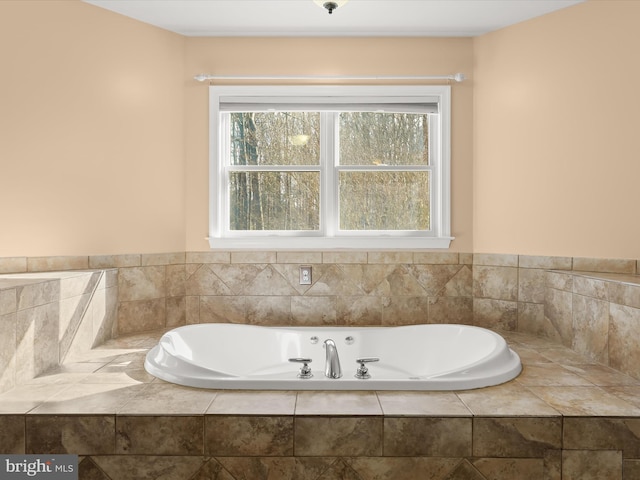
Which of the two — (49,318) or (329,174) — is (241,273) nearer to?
(329,174)

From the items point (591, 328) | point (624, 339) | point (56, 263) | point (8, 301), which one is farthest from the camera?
point (56, 263)

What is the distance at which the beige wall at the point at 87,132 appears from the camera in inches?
94.2

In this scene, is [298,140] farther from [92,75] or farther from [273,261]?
[92,75]

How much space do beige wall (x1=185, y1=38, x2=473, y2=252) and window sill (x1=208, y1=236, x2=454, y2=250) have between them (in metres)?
0.14

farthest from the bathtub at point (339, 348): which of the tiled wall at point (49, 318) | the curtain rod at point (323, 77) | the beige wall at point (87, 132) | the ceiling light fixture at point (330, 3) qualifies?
the ceiling light fixture at point (330, 3)

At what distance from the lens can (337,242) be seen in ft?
9.57

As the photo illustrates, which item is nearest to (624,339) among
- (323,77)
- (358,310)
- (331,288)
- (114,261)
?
(358,310)

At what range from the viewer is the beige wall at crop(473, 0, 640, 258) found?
7.94ft

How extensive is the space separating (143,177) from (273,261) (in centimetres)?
102

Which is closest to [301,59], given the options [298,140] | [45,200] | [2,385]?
[298,140]

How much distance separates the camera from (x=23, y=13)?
94.1 inches

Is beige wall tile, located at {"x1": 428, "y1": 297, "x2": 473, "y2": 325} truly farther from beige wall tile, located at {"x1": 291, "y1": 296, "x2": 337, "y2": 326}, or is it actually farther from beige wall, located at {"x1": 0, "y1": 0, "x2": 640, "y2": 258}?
beige wall tile, located at {"x1": 291, "y1": 296, "x2": 337, "y2": 326}

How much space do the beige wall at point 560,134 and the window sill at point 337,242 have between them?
37 cm

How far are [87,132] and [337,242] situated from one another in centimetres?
171
